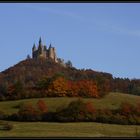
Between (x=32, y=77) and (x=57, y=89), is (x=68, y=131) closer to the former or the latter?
(x=57, y=89)

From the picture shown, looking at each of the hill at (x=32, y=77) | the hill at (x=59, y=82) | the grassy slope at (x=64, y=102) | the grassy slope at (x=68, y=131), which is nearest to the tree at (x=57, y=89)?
the hill at (x=59, y=82)

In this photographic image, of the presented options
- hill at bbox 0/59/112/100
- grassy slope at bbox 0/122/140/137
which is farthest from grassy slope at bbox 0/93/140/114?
grassy slope at bbox 0/122/140/137

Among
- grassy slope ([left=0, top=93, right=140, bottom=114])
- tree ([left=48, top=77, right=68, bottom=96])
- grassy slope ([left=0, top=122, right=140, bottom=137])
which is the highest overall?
tree ([left=48, top=77, right=68, bottom=96])

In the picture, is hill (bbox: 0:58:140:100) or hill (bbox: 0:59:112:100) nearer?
hill (bbox: 0:58:140:100)

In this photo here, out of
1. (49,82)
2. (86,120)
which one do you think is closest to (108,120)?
(86,120)

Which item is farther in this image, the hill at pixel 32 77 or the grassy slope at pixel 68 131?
the hill at pixel 32 77

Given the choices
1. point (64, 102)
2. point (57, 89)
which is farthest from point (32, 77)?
point (64, 102)

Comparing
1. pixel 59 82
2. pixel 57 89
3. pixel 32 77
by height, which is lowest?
pixel 57 89

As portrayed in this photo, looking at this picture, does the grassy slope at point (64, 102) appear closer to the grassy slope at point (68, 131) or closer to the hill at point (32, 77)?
the hill at point (32, 77)

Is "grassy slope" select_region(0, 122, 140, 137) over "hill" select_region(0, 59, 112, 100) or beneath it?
beneath

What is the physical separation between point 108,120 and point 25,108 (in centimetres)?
1627

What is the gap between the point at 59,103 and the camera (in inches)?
3376

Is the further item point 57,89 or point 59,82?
point 59,82

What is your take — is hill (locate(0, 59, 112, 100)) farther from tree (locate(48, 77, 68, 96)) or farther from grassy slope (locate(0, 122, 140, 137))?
grassy slope (locate(0, 122, 140, 137))
